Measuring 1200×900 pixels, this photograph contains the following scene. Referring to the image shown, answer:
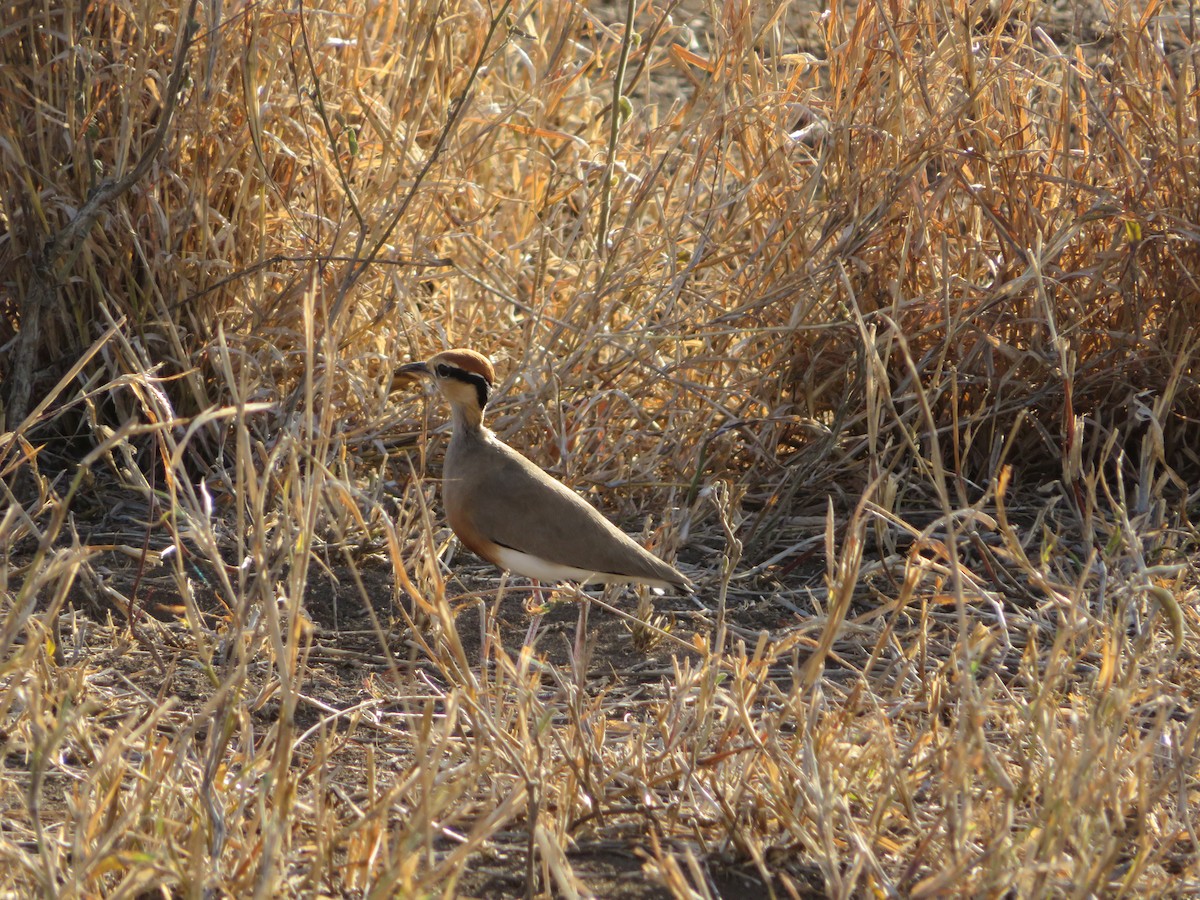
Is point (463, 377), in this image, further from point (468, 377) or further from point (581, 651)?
point (581, 651)

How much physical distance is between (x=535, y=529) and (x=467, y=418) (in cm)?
49

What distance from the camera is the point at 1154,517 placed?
162 inches

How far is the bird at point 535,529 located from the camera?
3.70 metres

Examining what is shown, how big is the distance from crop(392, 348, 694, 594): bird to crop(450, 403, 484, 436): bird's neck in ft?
0.33

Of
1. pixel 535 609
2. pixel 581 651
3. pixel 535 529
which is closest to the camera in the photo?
pixel 581 651

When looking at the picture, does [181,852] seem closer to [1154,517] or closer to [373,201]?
[373,201]

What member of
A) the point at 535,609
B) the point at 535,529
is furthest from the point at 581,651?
the point at 535,529

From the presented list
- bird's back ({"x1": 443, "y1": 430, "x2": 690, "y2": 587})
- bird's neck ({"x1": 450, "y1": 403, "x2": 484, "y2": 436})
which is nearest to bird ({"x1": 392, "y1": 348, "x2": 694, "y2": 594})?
bird's back ({"x1": 443, "y1": 430, "x2": 690, "y2": 587})

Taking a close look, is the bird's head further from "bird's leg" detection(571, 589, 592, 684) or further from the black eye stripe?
"bird's leg" detection(571, 589, 592, 684)

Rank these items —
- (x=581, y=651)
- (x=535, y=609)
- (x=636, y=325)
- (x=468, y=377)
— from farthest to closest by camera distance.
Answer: (x=636, y=325) < (x=468, y=377) < (x=535, y=609) < (x=581, y=651)

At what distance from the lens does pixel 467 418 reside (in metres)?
4.13

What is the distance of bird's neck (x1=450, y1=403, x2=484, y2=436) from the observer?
4.11 metres

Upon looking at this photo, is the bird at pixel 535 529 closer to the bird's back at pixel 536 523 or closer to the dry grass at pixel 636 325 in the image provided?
the bird's back at pixel 536 523

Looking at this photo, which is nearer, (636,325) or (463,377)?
(463,377)
